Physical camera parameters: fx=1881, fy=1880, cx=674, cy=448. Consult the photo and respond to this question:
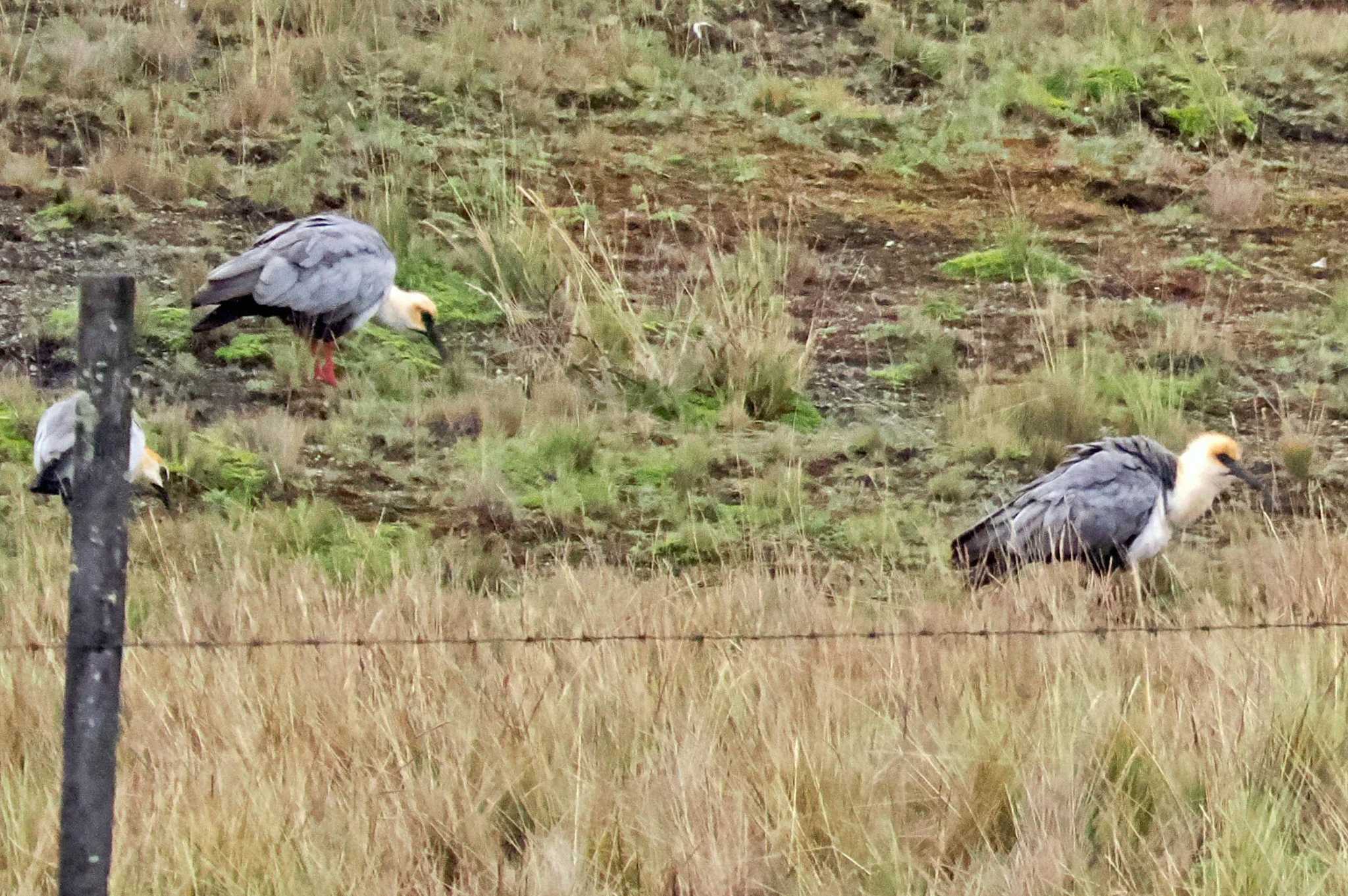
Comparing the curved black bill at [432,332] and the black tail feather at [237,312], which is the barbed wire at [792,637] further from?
the curved black bill at [432,332]

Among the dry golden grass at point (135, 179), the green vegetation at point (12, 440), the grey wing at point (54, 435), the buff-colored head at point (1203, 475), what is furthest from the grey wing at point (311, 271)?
the buff-colored head at point (1203, 475)

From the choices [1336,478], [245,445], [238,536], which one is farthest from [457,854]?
[1336,478]

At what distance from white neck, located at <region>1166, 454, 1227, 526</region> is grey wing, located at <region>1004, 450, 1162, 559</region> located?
0.24 m

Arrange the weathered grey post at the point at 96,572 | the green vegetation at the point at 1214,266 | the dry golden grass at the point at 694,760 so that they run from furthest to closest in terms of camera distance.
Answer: the green vegetation at the point at 1214,266
the dry golden grass at the point at 694,760
the weathered grey post at the point at 96,572

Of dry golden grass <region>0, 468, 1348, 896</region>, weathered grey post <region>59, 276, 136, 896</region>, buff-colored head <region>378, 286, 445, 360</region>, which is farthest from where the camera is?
buff-colored head <region>378, 286, 445, 360</region>

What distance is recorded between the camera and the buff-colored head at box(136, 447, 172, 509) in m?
7.18

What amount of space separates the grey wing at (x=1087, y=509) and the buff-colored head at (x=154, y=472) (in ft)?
10.5

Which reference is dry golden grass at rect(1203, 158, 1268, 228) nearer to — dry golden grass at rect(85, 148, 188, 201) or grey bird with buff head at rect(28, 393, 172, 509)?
dry golden grass at rect(85, 148, 188, 201)

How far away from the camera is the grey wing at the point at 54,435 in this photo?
6508mm

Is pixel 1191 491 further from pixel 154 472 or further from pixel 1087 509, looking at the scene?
pixel 154 472

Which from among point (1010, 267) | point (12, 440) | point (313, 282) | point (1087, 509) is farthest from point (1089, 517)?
point (1010, 267)

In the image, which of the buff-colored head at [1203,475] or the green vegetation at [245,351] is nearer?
the buff-colored head at [1203,475]

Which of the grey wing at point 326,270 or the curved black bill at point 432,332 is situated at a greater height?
the grey wing at point 326,270

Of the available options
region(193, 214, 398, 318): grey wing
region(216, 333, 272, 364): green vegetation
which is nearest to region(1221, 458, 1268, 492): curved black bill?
region(193, 214, 398, 318): grey wing
